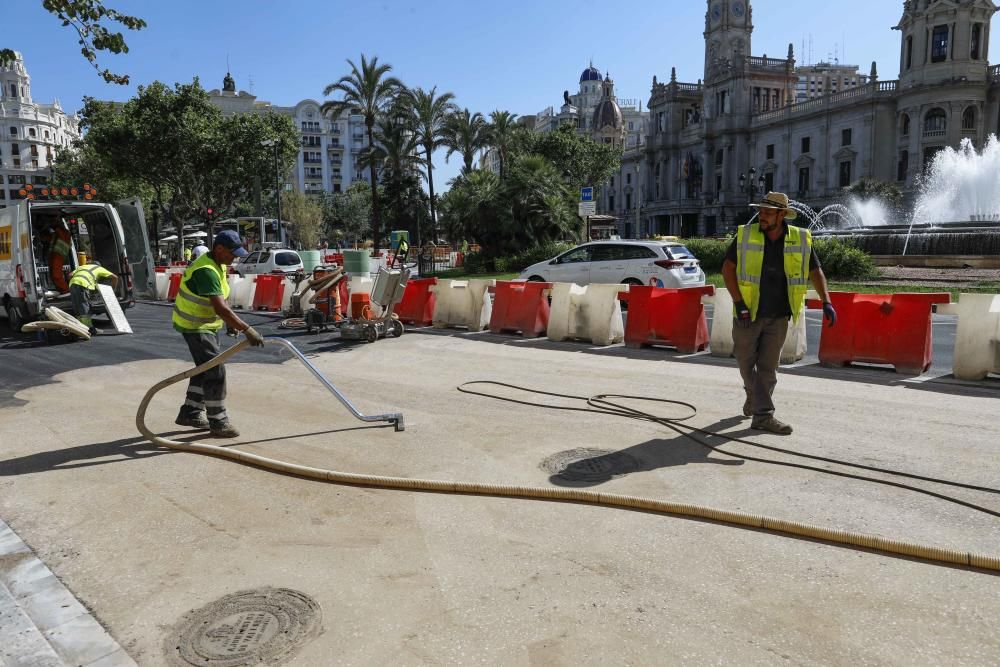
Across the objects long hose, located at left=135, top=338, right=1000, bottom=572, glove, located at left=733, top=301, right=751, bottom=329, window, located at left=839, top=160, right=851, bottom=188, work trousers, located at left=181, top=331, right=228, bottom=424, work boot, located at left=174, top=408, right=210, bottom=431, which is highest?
window, located at left=839, top=160, right=851, bottom=188

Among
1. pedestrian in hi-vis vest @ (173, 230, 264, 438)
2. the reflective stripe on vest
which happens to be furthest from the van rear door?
pedestrian in hi-vis vest @ (173, 230, 264, 438)

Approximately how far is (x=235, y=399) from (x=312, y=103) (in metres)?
138

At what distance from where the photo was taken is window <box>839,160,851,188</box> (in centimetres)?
6994

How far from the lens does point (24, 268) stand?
12.8 meters

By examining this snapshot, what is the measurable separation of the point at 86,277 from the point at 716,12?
307ft

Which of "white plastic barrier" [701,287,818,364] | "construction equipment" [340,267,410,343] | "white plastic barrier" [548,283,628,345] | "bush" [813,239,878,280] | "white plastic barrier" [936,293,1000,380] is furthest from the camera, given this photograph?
"bush" [813,239,878,280]

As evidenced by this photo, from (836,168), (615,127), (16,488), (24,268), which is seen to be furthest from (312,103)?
(16,488)

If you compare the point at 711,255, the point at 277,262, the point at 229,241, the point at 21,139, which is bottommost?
the point at 277,262

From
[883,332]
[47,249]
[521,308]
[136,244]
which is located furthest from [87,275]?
[883,332]

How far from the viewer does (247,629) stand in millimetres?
3164

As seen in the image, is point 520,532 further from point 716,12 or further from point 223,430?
point 716,12

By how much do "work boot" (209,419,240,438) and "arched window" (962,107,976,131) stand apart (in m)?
69.5

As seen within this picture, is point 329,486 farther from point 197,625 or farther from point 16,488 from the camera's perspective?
point 16,488

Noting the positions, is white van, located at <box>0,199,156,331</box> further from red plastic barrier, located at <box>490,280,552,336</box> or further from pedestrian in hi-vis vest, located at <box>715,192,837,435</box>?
pedestrian in hi-vis vest, located at <box>715,192,837,435</box>
